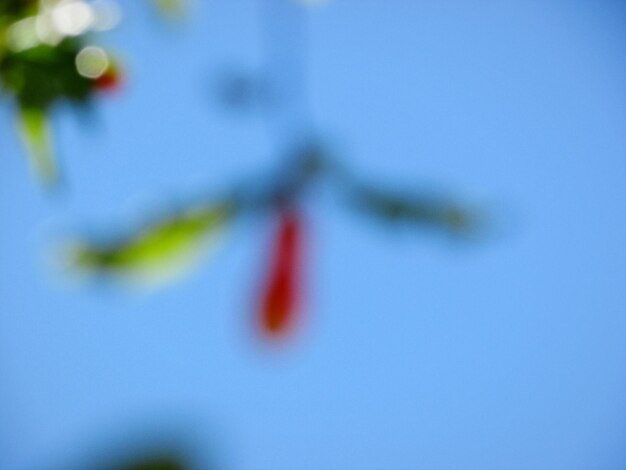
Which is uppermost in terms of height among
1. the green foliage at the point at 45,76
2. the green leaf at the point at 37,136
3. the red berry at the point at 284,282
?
the green foliage at the point at 45,76

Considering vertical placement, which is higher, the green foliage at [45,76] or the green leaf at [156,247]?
the green foliage at [45,76]

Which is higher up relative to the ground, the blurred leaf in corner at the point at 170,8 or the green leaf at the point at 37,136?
the blurred leaf in corner at the point at 170,8
